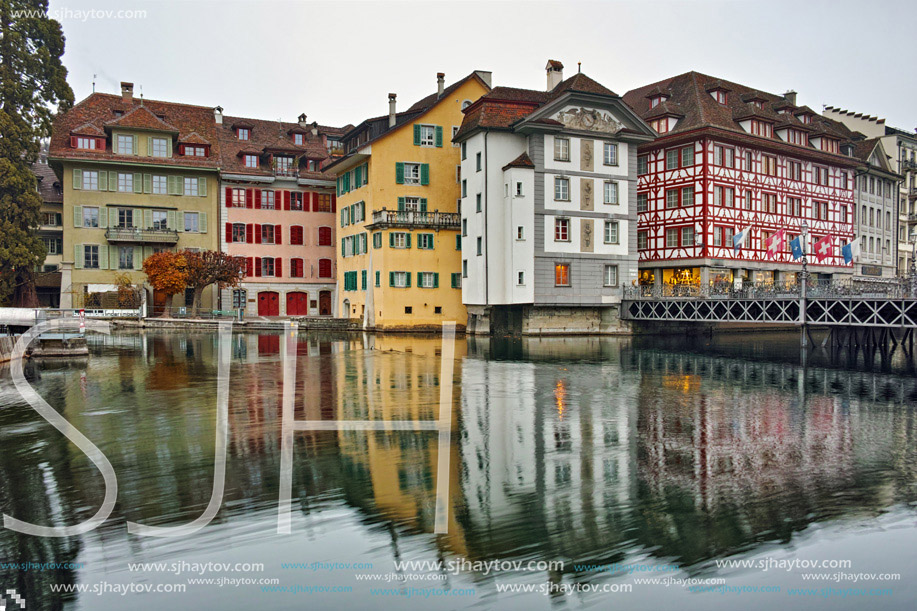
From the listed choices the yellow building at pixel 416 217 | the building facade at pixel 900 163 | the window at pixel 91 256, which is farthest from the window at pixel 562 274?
the building facade at pixel 900 163

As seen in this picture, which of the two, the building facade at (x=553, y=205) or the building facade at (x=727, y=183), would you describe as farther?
the building facade at (x=727, y=183)

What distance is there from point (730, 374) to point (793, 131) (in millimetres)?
34449

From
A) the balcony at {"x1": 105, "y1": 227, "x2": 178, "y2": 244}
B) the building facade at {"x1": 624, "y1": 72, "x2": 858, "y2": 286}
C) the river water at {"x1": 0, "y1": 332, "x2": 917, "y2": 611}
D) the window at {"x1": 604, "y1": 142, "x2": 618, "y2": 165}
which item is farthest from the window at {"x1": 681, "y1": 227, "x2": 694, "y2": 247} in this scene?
the balcony at {"x1": 105, "y1": 227, "x2": 178, "y2": 244}

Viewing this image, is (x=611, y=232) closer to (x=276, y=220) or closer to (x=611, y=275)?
(x=611, y=275)

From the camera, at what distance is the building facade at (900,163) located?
6688 centimetres

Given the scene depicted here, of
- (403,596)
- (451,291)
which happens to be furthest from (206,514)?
(451,291)

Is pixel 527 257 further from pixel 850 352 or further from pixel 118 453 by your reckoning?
pixel 118 453

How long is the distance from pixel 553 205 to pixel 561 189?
4.02ft

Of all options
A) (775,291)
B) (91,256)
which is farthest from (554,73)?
(91,256)

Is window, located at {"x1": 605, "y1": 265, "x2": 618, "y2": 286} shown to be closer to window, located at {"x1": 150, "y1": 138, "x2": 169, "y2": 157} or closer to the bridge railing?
the bridge railing

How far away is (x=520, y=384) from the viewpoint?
22.7 meters

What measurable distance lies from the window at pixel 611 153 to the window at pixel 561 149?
2.78m

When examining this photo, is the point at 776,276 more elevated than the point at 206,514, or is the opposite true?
the point at 776,276

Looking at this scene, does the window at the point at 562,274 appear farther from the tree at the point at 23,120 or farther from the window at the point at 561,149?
the tree at the point at 23,120
